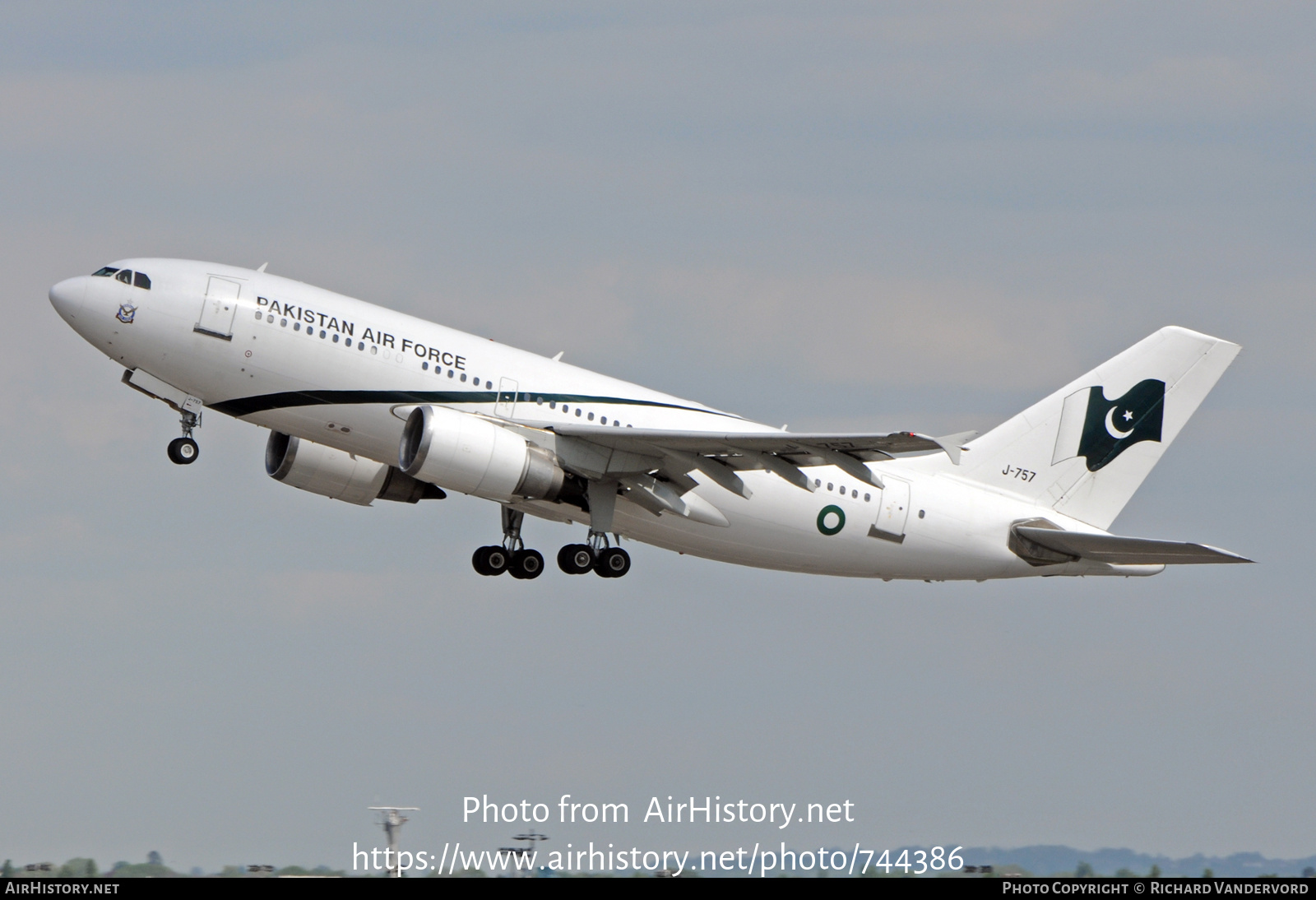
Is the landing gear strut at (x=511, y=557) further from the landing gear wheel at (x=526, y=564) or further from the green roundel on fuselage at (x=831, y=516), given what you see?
the green roundel on fuselage at (x=831, y=516)

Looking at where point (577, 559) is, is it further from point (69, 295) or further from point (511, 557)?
point (69, 295)

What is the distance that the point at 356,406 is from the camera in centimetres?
3666

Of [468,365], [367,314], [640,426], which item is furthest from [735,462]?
[367,314]

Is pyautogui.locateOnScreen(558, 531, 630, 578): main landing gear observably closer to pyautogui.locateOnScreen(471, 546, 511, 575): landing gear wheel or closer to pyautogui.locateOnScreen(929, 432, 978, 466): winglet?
pyautogui.locateOnScreen(471, 546, 511, 575): landing gear wheel

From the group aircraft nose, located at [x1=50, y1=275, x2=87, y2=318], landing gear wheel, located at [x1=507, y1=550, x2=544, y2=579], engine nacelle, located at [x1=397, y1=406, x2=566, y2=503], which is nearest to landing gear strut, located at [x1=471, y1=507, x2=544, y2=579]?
landing gear wheel, located at [x1=507, y1=550, x2=544, y2=579]

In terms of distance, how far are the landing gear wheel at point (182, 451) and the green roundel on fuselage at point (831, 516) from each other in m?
14.5

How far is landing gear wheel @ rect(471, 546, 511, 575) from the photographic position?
1640 inches

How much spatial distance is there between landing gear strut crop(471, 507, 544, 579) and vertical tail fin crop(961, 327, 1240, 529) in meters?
11.3

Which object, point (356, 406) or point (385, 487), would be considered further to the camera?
point (385, 487)

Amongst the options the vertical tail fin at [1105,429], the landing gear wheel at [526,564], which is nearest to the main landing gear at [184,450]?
the landing gear wheel at [526,564]

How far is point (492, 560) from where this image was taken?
41656 millimetres
